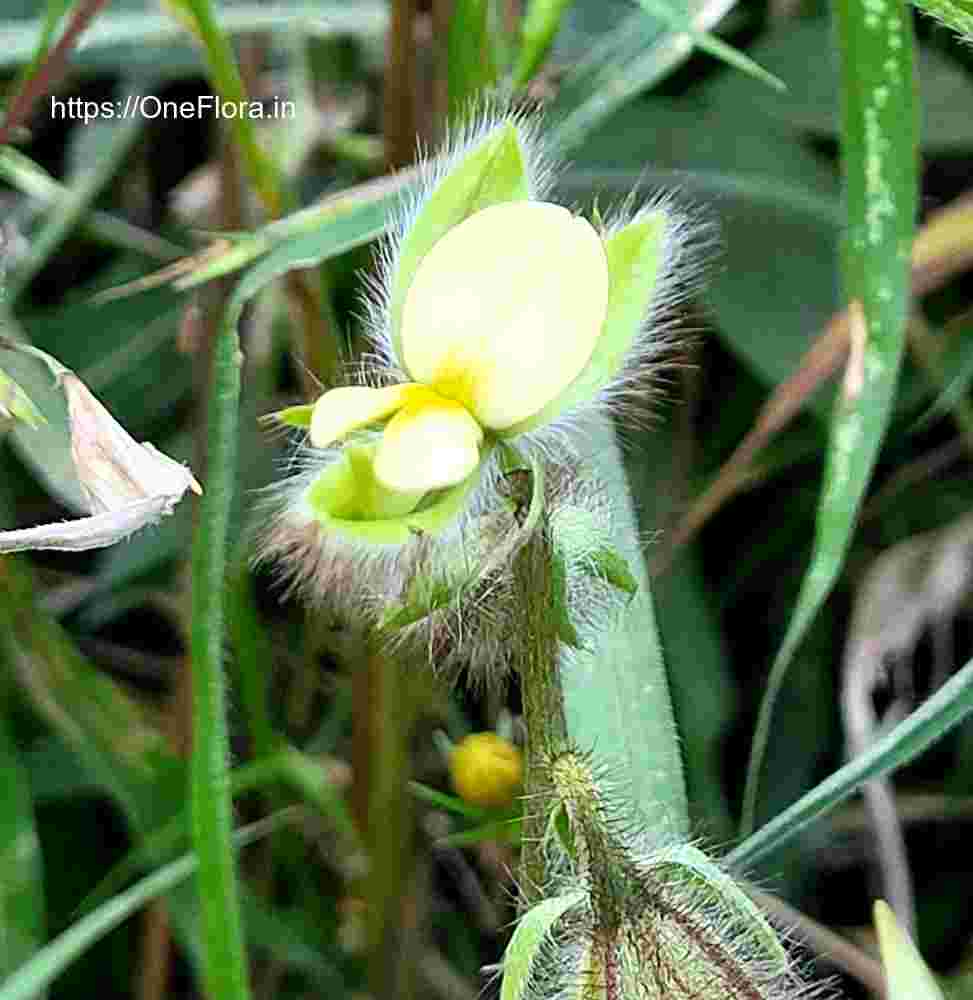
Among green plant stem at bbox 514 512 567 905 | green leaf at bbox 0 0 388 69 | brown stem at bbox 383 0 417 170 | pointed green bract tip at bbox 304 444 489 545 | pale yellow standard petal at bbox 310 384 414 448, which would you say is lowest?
green plant stem at bbox 514 512 567 905

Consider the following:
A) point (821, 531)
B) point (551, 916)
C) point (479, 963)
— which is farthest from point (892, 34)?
point (479, 963)

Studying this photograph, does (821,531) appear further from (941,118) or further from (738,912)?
(941,118)

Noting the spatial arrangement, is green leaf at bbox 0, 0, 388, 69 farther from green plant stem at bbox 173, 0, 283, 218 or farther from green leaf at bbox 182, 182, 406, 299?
green leaf at bbox 182, 182, 406, 299

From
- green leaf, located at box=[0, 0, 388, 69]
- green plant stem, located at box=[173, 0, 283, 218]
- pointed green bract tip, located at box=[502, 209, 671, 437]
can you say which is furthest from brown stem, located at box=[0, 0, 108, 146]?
pointed green bract tip, located at box=[502, 209, 671, 437]

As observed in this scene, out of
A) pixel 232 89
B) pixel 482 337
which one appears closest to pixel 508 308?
pixel 482 337

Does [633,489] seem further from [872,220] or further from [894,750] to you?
[894,750]

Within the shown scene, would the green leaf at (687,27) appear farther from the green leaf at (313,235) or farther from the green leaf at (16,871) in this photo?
the green leaf at (16,871)

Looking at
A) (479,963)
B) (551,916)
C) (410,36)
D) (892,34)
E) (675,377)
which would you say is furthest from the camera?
(675,377)
